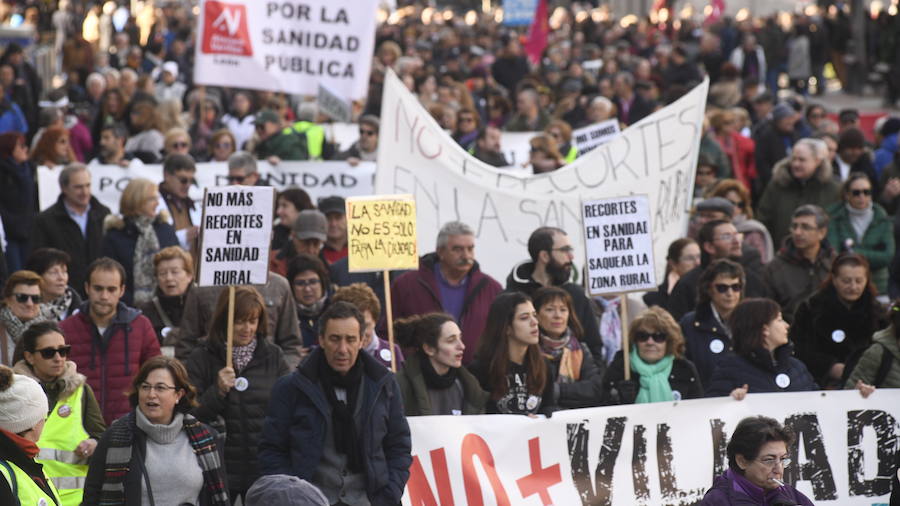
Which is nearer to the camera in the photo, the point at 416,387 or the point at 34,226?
the point at 416,387

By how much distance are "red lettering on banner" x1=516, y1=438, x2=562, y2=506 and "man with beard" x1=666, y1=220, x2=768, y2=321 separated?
2.19 metres

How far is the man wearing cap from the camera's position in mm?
11000

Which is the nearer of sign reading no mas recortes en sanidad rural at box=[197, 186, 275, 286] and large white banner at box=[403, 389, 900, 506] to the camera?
large white banner at box=[403, 389, 900, 506]

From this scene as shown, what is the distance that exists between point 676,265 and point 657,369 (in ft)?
6.45

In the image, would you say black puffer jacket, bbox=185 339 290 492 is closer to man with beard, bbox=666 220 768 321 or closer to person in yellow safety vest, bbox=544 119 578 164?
man with beard, bbox=666 220 768 321

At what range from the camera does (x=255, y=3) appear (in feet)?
50.7

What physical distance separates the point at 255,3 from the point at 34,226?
16.2 feet

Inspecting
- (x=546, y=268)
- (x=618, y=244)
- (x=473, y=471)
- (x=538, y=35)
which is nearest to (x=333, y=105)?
(x=546, y=268)

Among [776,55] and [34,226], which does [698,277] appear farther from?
[776,55]

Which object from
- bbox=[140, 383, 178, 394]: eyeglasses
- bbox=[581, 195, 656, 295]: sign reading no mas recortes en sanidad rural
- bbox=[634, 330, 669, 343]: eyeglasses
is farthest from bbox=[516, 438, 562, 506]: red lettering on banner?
bbox=[140, 383, 178, 394]: eyeglasses

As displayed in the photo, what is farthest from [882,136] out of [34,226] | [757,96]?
[34,226]

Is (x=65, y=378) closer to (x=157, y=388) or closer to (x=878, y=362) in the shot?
(x=157, y=388)

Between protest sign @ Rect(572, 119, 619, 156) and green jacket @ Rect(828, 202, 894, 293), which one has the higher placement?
protest sign @ Rect(572, 119, 619, 156)

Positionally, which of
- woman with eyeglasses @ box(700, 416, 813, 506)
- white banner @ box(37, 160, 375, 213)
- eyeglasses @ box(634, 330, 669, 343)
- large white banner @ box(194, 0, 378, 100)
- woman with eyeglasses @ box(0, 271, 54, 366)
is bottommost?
woman with eyeglasses @ box(700, 416, 813, 506)
